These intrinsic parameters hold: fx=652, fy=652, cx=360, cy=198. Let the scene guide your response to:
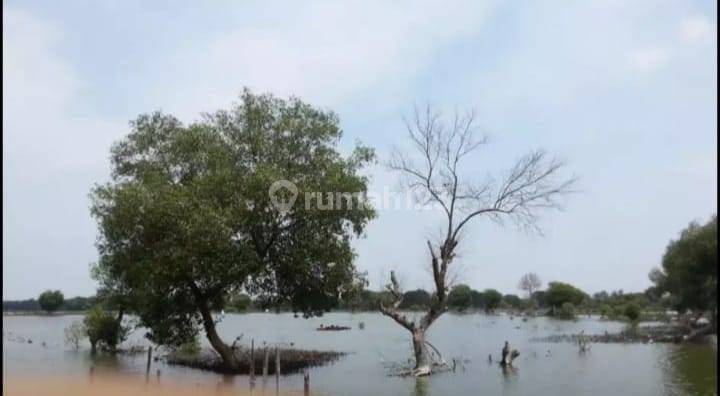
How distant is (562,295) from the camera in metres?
103

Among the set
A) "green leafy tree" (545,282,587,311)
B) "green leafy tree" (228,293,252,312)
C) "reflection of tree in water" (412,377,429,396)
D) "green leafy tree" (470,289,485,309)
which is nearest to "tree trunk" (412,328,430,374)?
"reflection of tree in water" (412,377,429,396)

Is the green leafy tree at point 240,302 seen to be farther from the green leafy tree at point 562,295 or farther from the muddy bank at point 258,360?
the green leafy tree at point 562,295

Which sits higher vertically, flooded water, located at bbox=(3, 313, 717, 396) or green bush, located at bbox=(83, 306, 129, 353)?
green bush, located at bbox=(83, 306, 129, 353)

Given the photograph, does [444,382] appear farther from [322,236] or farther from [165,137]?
[165,137]

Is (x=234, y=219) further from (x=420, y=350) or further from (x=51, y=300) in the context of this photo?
(x=51, y=300)

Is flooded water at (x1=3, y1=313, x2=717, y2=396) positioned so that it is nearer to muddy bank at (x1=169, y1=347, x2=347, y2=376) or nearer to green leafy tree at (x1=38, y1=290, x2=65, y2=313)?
muddy bank at (x1=169, y1=347, x2=347, y2=376)

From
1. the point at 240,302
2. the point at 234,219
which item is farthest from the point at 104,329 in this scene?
the point at 234,219

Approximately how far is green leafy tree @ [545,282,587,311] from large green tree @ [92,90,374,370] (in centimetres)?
8188

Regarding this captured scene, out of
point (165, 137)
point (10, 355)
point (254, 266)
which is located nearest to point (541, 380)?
point (254, 266)

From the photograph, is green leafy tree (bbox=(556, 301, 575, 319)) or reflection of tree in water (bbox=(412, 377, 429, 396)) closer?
reflection of tree in water (bbox=(412, 377, 429, 396))

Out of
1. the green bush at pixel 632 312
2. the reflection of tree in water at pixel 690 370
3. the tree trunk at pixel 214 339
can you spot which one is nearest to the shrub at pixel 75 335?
the tree trunk at pixel 214 339

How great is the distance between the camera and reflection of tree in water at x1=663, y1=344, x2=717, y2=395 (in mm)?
23031

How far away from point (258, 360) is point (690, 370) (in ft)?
62.5

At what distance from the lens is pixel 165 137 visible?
97.2 feet
